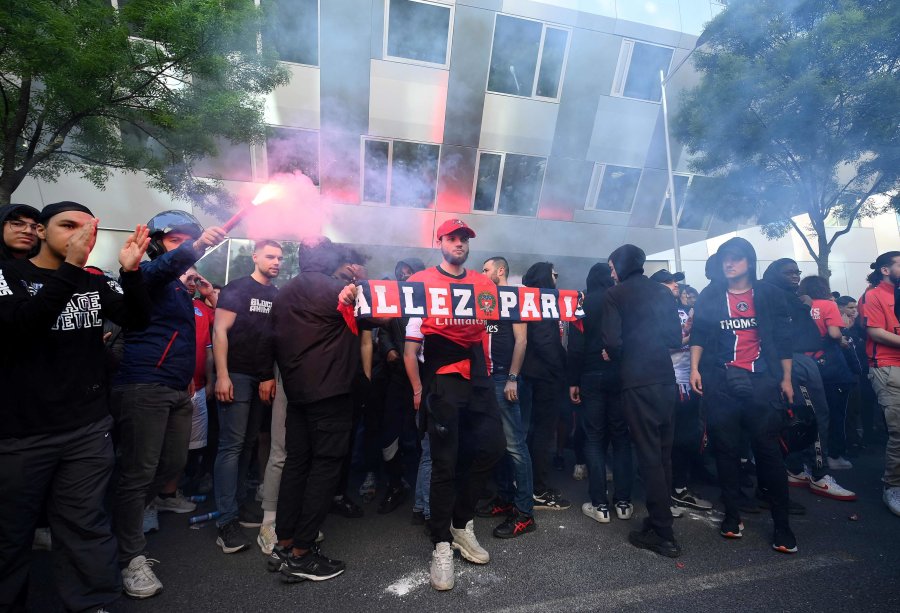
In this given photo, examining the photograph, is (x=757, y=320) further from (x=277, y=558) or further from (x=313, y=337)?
(x=277, y=558)

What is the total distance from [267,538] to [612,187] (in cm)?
1044

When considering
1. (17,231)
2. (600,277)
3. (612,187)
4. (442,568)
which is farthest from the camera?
(612,187)

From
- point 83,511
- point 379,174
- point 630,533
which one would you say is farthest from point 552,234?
point 83,511

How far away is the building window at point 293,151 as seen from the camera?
8344mm

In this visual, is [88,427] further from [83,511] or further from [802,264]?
[802,264]

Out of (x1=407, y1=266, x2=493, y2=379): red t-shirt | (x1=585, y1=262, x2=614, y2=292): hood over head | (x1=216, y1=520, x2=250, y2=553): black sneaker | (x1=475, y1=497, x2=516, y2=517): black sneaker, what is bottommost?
(x1=475, y1=497, x2=516, y2=517): black sneaker

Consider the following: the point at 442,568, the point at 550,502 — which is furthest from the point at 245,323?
the point at 550,502

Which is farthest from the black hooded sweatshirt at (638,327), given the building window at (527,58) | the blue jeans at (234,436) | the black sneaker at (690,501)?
the building window at (527,58)

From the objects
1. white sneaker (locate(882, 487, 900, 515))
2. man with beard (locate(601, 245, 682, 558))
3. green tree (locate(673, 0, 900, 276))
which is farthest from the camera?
green tree (locate(673, 0, 900, 276))

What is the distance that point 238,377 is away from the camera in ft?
Answer: 9.18

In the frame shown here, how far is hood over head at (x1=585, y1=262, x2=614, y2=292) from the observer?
141 inches

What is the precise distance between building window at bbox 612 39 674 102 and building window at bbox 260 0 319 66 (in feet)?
19.3

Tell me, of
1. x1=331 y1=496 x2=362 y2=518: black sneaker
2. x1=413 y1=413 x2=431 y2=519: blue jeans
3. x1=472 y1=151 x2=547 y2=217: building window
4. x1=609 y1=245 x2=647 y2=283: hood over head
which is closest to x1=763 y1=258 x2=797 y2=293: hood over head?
x1=609 y1=245 x2=647 y2=283: hood over head

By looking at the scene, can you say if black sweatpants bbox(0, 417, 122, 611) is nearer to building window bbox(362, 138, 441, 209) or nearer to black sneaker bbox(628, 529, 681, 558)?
black sneaker bbox(628, 529, 681, 558)
